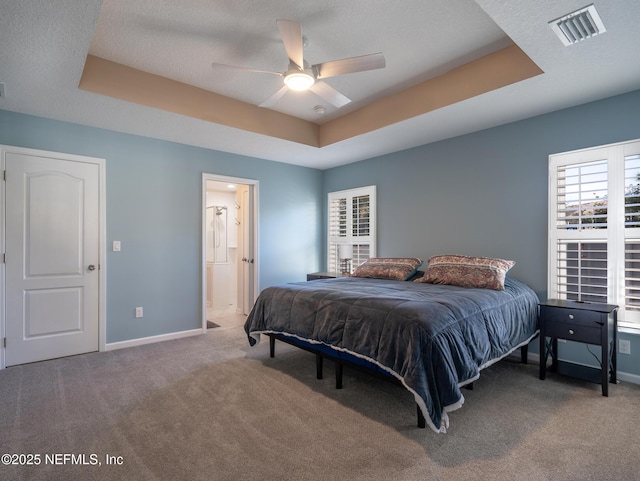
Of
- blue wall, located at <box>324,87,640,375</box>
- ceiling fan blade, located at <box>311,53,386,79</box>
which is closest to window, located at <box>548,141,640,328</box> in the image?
blue wall, located at <box>324,87,640,375</box>

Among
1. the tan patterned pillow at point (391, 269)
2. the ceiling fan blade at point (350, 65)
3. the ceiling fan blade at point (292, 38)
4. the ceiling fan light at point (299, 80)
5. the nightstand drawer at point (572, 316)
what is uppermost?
the ceiling fan blade at point (292, 38)

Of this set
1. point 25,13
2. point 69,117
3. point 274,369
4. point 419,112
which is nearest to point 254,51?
point 25,13

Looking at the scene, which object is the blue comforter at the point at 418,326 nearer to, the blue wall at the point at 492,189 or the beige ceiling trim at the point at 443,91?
the blue wall at the point at 492,189

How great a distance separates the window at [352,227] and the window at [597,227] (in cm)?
236

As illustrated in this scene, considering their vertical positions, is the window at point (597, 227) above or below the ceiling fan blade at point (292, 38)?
below

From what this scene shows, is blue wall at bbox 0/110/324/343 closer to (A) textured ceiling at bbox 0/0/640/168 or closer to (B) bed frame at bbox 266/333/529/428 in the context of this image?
(A) textured ceiling at bbox 0/0/640/168

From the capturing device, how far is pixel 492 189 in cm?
391

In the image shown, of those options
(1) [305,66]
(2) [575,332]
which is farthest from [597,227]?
(1) [305,66]

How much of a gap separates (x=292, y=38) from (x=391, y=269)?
2.76 meters

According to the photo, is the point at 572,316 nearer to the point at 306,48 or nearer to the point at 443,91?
the point at 443,91

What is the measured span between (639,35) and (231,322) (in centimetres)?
529

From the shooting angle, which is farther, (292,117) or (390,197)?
(390,197)

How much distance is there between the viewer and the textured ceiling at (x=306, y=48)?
2158 millimetres

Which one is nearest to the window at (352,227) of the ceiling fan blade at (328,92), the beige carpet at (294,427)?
the ceiling fan blade at (328,92)
